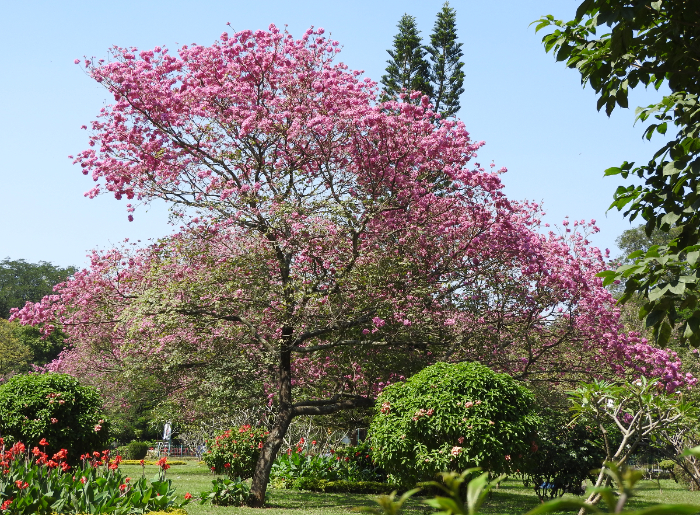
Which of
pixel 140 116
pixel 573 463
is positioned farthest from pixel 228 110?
pixel 573 463

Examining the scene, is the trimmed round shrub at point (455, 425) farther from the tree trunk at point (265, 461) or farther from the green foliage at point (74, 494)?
the green foliage at point (74, 494)

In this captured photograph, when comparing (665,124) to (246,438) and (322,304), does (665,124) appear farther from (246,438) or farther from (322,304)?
(246,438)

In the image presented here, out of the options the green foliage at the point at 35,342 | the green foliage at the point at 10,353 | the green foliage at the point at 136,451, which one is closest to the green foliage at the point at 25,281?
the green foliage at the point at 35,342

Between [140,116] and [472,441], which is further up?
[140,116]

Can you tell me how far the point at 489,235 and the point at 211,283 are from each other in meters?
6.40

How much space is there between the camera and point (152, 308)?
45.4 ft

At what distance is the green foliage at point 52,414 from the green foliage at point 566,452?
9.00 metres

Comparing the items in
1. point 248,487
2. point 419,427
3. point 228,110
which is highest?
point 228,110

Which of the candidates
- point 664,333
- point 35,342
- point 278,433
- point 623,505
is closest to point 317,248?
point 278,433

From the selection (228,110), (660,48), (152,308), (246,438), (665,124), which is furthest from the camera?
(246,438)

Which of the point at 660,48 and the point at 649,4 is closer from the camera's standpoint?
the point at 649,4

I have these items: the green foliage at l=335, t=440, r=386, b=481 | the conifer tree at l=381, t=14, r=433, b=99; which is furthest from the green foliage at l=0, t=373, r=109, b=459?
the conifer tree at l=381, t=14, r=433, b=99

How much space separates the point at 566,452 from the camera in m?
14.0

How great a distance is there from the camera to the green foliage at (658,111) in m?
5.06
